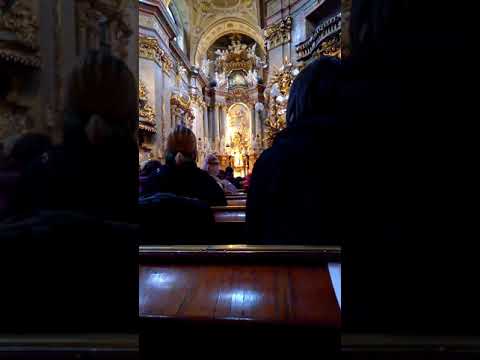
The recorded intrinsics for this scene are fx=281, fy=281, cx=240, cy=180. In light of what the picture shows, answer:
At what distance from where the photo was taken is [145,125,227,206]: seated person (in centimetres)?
233

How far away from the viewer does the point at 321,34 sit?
5.12 metres

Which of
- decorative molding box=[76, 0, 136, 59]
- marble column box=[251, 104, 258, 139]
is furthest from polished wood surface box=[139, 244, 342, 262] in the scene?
marble column box=[251, 104, 258, 139]

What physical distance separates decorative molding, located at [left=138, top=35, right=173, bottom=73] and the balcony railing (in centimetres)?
532

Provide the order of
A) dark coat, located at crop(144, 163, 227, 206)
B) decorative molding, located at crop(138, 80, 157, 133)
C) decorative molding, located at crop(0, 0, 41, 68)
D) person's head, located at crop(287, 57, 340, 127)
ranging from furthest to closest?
decorative molding, located at crop(138, 80, 157, 133)
dark coat, located at crop(144, 163, 227, 206)
person's head, located at crop(287, 57, 340, 127)
decorative molding, located at crop(0, 0, 41, 68)

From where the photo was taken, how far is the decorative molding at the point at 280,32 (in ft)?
25.4

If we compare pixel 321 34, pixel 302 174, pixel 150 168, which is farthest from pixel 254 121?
pixel 302 174

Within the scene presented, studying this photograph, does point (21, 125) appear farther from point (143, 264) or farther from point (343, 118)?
point (343, 118)

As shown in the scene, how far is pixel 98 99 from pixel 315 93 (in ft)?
2.47

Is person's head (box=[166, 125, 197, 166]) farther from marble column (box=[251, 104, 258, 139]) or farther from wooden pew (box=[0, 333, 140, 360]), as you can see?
marble column (box=[251, 104, 258, 139])

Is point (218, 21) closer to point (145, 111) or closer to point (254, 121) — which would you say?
point (254, 121)

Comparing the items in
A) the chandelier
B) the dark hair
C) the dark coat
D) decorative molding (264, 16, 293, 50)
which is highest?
decorative molding (264, 16, 293, 50)

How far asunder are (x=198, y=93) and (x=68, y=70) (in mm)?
15224

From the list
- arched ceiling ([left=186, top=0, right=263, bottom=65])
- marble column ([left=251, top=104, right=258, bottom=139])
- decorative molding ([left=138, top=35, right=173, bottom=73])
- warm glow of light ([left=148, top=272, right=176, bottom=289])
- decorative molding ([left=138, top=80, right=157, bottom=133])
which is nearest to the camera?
warm glow of light ([left=148, top=272, right=176, bottom=289])

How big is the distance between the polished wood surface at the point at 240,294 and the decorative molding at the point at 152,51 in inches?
391
